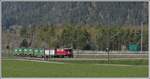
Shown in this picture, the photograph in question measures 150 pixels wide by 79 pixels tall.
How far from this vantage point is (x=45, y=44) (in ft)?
371

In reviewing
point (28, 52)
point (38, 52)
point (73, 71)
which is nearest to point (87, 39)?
point (28, 52)

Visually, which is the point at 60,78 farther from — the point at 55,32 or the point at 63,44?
the point at 55,32

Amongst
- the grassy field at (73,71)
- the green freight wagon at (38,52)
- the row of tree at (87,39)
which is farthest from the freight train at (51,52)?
the grassy field at (73,71)

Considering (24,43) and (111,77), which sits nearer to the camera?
(111,77)

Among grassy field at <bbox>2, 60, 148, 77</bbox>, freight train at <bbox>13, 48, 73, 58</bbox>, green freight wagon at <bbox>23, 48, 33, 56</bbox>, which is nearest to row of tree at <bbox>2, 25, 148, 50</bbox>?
green freight wagon at <bbox>23, 48, 33, 56</bbox>

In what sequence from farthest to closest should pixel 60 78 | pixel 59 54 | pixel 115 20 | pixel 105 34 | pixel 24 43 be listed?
pixel 115 20
pixel 24 43
pixel 105 34
pixel 59 54
pixel 60 78

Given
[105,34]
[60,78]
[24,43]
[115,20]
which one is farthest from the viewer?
[115,20]

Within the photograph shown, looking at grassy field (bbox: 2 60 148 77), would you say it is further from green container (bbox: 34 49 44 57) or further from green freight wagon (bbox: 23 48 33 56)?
green freight wagon (bbox: 23 48 33 56)

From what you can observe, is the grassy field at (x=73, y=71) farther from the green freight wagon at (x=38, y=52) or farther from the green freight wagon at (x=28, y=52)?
the green freight wagon at (x=28, y=52)

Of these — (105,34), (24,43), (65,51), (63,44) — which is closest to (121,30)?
(105,34)

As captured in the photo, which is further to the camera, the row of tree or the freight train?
the row of tree

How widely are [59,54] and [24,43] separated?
39.3 meters

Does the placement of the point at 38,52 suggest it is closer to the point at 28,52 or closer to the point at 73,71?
the point at 28,52

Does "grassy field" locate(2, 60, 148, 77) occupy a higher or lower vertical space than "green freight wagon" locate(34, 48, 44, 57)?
higher
